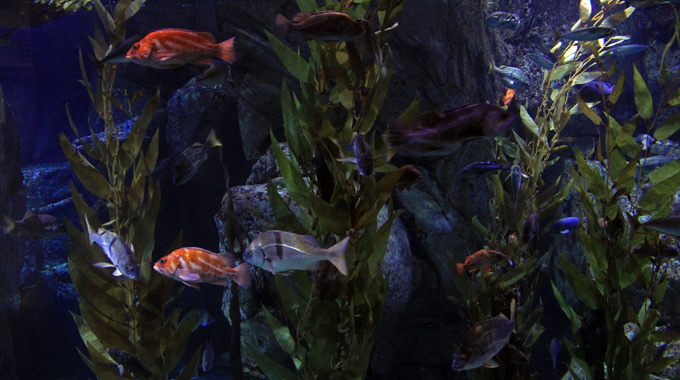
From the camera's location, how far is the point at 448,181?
5008 millimetres

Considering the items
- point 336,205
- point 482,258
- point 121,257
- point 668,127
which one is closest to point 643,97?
point 668,127

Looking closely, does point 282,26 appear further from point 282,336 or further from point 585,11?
point 585,11

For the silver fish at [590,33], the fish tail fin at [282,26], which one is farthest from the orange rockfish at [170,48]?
the silver fish at [590,33]

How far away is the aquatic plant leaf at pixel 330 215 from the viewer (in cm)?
185

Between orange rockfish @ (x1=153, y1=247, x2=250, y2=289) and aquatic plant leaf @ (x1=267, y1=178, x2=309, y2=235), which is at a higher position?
aquatic plant leaf @ (x1=267, y1=178, x2=309, y2=235)

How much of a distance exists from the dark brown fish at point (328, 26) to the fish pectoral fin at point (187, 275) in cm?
152

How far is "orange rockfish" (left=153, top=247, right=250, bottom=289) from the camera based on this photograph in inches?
89.7

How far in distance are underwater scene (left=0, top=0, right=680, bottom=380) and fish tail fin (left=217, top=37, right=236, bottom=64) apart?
1 centimetres

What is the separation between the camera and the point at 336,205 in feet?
6.87

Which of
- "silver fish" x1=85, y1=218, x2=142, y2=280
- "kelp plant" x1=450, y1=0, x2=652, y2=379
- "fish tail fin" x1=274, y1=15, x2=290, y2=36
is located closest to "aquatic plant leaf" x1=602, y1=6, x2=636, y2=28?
"kelp plant" x1=450, y1=0, x2=652, y2=379

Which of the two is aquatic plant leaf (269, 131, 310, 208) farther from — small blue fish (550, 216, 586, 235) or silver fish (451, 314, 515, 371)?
small blue fish (550, 216, 586, 235)

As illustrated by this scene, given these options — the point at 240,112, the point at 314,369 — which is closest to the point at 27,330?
the point at 240,112

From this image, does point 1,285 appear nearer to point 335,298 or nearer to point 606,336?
point 335,298

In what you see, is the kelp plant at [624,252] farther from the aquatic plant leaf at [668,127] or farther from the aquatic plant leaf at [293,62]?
the aquatic plant leaf at [293,62]
